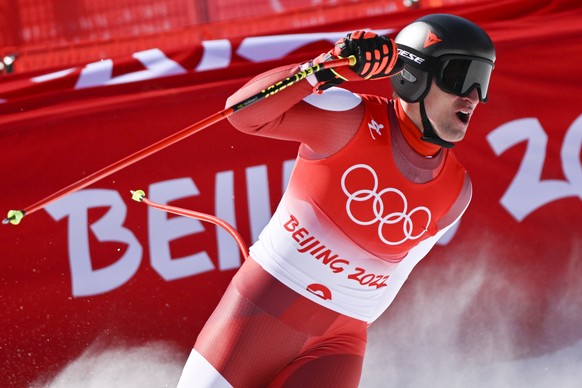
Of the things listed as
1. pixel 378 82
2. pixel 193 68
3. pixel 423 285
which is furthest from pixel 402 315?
pixel 193 68

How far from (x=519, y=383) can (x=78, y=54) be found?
2496 mm

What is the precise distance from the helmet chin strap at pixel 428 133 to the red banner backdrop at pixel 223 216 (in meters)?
1.52

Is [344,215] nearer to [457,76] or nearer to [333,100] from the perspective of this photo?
[333,100]

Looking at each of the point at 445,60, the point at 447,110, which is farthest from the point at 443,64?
the point at 447,110

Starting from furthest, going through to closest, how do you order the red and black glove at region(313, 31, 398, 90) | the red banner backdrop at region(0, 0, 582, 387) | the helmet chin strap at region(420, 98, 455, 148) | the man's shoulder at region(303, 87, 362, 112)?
1. the red banner backdrop at region(0, 0, 582, 387)
2. the helmet chin strap at region(420, 98, 455, 148)
3. the man's shoulder at region(303, 87, 362, 112)
4. the red and black glove at region(313, 31, 398, 90)

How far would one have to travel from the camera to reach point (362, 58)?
211 centimetres

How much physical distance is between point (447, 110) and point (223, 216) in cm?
168

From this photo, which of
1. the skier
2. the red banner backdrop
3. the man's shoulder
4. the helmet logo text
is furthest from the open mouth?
the red banner backdrop

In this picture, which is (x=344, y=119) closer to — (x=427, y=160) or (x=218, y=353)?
(x=427, y=160)

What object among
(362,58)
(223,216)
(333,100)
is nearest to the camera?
(362,58)

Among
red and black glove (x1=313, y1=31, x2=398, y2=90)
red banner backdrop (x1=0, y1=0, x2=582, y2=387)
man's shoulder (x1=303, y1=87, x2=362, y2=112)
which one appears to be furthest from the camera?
red banner backdrop (x1=0, y1=0, x2=582, y2=387)

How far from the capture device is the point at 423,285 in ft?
13.9

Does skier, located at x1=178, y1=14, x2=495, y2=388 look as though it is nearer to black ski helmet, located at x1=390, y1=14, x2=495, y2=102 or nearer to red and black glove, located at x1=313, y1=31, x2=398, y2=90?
black ski helmet, located at x1=390, y1=14, x2=495, y2=102

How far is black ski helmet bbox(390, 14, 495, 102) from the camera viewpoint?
2473mm
